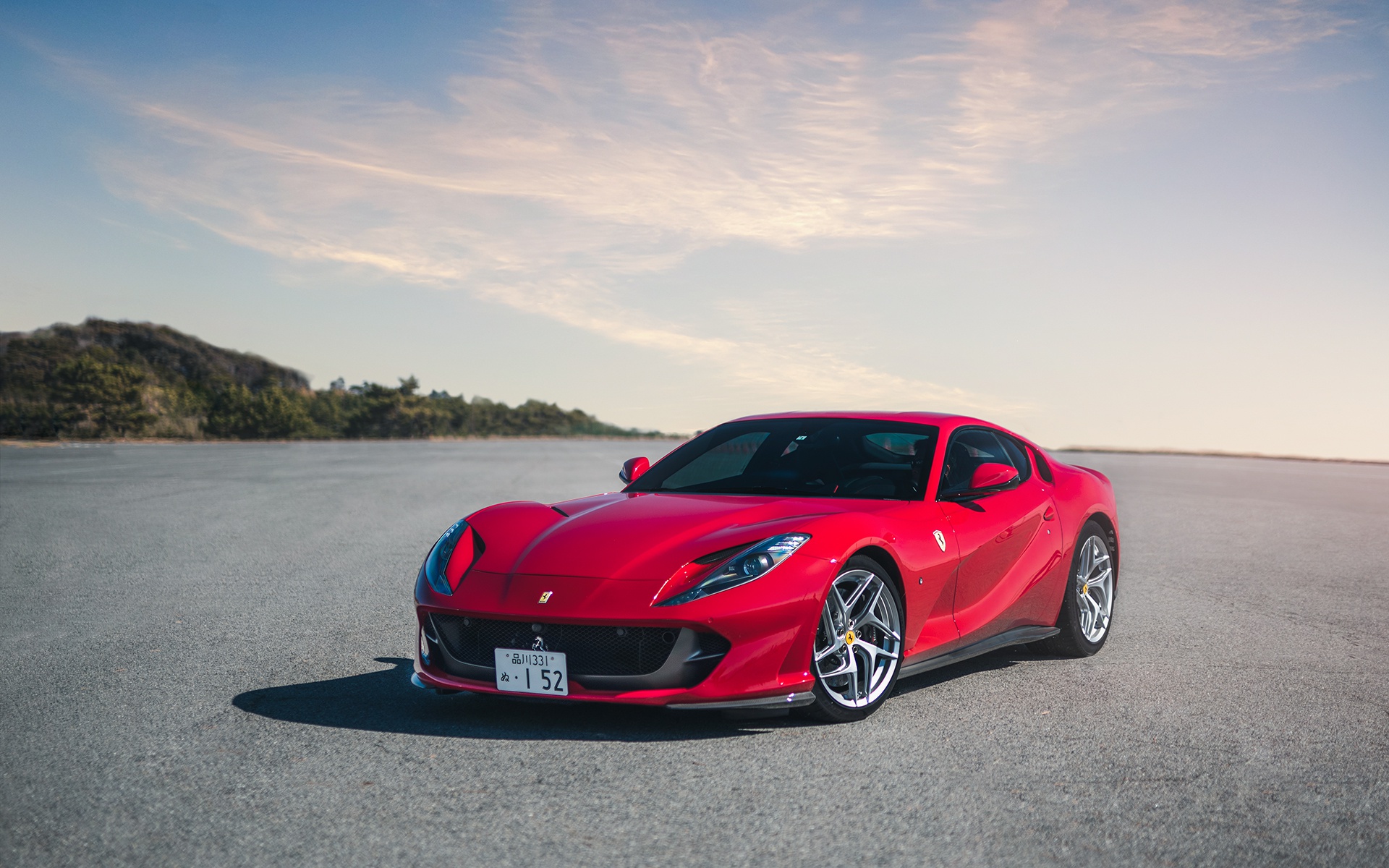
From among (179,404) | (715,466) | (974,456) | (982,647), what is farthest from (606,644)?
(179,404)

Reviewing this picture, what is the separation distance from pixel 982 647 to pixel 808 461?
4.09ft

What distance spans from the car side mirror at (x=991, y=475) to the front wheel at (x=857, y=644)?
79 cm

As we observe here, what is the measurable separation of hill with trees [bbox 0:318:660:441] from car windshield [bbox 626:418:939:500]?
6354 centimetres

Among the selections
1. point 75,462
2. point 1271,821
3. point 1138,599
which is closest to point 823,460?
point 1271,821

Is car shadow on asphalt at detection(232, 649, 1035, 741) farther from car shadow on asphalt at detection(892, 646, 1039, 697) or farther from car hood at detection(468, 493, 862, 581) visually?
car hood at detection(468, 493, 862, 581)

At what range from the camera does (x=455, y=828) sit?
334 centimetres

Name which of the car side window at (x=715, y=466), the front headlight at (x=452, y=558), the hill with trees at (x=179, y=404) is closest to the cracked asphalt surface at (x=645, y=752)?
the front headlight at (x=452, y=558)

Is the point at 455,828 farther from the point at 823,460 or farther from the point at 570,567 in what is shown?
the point at 823,460

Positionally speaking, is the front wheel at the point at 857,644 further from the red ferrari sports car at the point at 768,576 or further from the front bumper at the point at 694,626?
the front bumper at the point at 694,626

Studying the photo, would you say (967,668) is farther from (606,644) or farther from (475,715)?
(475,715)

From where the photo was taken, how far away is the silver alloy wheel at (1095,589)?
252 inches

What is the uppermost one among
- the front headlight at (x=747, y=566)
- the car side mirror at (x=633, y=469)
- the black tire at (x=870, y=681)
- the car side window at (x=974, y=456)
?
the car side window at (x=974, y=456)

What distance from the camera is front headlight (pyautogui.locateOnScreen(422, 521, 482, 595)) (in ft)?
15.6

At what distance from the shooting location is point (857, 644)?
4754mm
